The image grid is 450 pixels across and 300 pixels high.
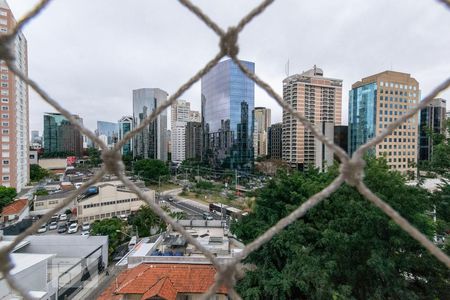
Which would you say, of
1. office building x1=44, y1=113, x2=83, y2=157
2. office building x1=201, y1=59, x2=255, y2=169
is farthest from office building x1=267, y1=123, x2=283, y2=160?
office building x1=44, y1=113, x2=83, y2=157

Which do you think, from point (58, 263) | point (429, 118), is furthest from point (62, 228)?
point (429, 118)

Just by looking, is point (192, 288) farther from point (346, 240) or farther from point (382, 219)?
point (382, 219)

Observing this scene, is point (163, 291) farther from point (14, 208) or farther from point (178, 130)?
point (178, 130)

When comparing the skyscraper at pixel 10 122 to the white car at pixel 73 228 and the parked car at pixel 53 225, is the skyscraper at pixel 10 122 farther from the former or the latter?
the white car at pixel 73 228

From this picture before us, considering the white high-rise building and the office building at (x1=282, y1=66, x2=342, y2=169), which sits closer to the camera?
the office building at (x1=282, y1=66, x2=342, y2=169)

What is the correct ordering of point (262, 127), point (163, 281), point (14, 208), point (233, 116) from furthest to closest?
point (262, 127)
point (233, 116)
point (14, 208)
point (163, 281)

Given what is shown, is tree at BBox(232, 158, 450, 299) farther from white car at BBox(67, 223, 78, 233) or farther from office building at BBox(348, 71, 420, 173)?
office building at BBox(348, 71, 420, 173)
